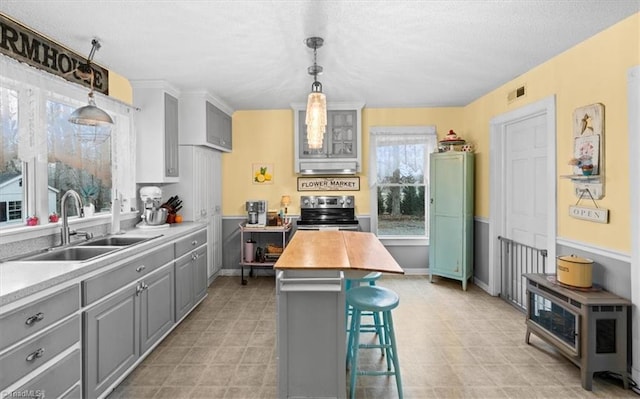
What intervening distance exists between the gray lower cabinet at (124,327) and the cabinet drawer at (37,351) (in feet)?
0.37

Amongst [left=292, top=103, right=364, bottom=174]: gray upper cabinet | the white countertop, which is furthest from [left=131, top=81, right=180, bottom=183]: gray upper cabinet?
[left=292, top=103, right=364, bottom=174]: gray upper cabinet

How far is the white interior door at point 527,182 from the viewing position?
3367mm

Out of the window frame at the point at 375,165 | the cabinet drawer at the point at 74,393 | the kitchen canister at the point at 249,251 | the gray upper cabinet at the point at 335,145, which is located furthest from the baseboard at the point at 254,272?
the cabinet drawer at the point at 74,393

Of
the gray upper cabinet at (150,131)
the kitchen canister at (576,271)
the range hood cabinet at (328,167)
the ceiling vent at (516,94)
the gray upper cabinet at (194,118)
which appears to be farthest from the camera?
the range hood cabinet at (328,167)

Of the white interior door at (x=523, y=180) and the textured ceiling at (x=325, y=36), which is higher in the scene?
the textured ceiling at (x=325, y=36)

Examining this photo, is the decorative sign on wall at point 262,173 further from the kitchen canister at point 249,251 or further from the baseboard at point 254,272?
the baseboard at point 254,272

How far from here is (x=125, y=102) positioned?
3471mm

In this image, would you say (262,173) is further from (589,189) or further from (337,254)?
(589,189)

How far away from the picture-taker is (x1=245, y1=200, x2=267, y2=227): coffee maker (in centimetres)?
467

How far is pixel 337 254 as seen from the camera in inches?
88.5

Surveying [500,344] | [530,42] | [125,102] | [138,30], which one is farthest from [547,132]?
[125,102]

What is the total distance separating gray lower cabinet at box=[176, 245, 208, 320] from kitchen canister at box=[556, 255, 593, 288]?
125 inches

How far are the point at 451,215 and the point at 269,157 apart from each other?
269cm

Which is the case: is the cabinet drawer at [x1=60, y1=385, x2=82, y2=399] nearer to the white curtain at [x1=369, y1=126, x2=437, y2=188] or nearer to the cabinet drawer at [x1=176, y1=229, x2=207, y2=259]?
the cabinet drawer at [x1=176, y1=229, x2=207, y2=259]
